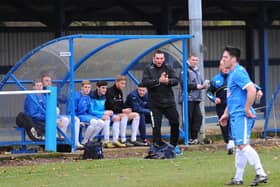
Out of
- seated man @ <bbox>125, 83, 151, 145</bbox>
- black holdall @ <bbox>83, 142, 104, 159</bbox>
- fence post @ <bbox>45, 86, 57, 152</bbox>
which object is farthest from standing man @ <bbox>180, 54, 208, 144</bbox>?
fence post @ <bbox>45, 86, 57, 152</bbox>

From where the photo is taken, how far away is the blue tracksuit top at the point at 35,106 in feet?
53.3

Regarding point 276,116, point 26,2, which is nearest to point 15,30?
point 26,2

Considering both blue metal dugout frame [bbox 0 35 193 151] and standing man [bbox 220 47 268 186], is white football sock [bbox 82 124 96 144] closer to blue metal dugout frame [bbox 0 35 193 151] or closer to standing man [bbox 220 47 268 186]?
blue metal dugout frame [bbox 0 35 193 151]

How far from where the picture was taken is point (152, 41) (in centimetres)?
1772

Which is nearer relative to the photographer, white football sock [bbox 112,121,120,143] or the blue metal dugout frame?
the blue metal dugout frame

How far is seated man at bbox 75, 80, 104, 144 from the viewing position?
1672cm

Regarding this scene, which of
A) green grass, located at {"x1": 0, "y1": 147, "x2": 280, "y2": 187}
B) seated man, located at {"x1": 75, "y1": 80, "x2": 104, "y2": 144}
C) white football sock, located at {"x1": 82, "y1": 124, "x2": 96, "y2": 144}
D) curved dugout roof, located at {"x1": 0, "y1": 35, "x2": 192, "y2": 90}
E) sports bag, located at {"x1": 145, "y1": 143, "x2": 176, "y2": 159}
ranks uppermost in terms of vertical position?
curved dugout roof, located at {"x1": 0, "y1": 35, "x2": 192, "y2": 90}

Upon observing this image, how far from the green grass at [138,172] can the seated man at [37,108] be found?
1.46 m

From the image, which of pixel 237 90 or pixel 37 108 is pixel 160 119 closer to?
pixel 37 108

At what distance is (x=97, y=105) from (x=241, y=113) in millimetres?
6376

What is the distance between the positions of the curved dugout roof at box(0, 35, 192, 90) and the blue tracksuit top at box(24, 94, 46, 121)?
2.35 ft

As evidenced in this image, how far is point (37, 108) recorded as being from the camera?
16.3 metres

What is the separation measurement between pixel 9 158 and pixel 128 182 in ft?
14.9

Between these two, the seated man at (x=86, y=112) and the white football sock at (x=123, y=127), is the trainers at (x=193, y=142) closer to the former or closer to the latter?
the white football sock at (x=123, y=127)
